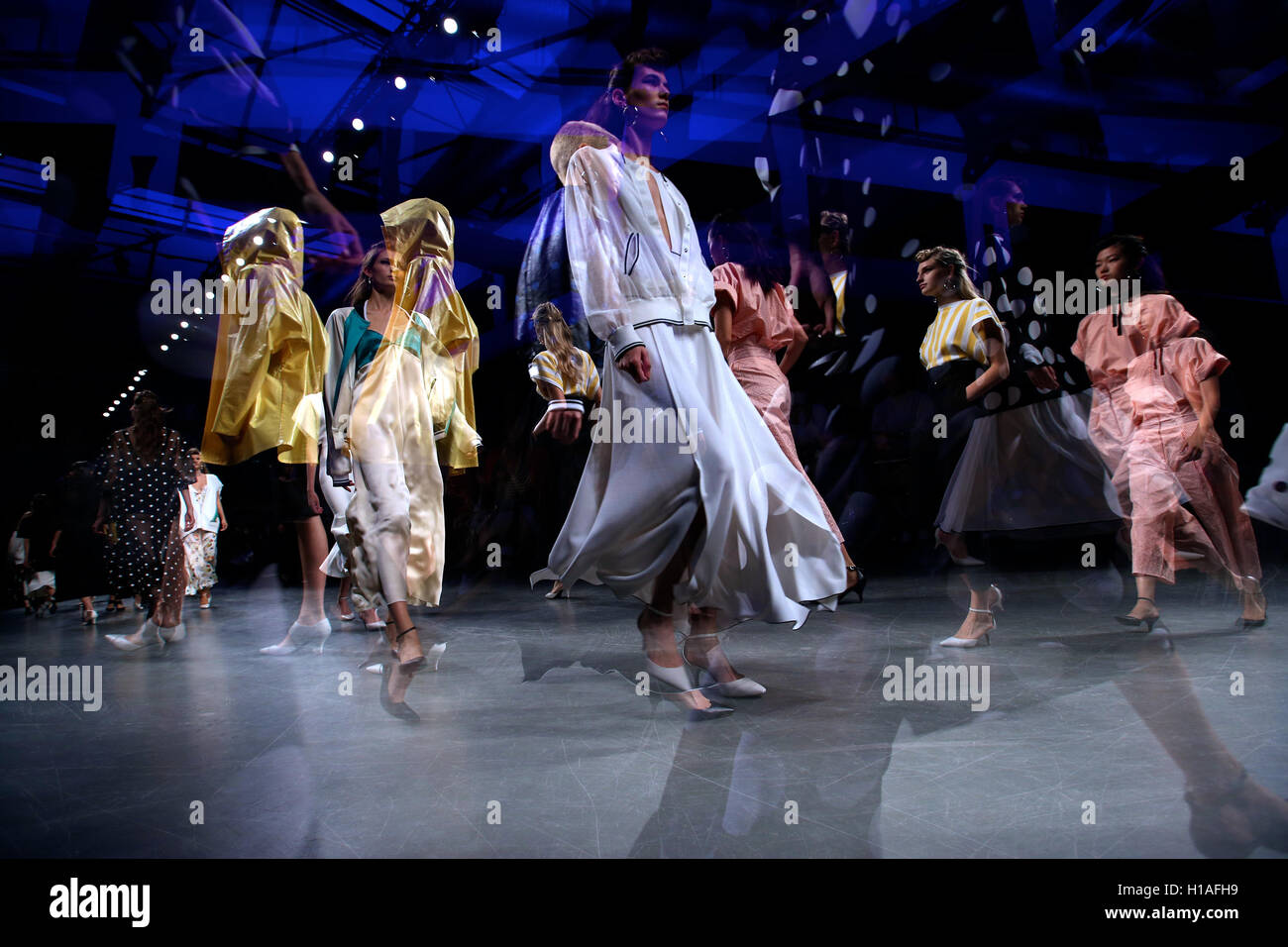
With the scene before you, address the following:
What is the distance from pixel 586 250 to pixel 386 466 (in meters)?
0.99

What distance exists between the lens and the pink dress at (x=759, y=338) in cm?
297

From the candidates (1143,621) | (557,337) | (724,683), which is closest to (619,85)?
(557,337)

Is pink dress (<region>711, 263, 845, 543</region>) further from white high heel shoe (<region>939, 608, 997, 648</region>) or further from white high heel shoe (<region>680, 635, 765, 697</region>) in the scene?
white high heel shoe (<region>680, 635, 765, 697</region>)

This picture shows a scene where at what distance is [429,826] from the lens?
1.68 meters

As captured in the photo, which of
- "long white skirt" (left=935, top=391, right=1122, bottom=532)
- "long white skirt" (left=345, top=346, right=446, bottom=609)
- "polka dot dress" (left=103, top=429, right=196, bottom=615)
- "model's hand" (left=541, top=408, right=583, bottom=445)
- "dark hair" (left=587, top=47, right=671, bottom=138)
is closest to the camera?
"model's hand" (left=541, top=408, right=583, bottom=445)

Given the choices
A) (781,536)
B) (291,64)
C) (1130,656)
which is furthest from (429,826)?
(291,64)

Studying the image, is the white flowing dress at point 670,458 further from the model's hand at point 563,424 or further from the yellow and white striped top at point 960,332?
the yellow and white striped top at point 960,332

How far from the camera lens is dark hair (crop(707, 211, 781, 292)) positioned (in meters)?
2.98

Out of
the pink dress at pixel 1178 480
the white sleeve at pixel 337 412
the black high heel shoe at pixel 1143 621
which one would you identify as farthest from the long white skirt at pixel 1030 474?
the white sleeve at pixel 337 412

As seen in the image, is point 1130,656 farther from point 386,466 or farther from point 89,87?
point 89,87

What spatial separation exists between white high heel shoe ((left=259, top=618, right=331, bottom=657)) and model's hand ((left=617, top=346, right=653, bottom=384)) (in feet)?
5.41

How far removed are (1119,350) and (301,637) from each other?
3.43 metres

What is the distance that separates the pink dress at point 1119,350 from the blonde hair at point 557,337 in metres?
2.28

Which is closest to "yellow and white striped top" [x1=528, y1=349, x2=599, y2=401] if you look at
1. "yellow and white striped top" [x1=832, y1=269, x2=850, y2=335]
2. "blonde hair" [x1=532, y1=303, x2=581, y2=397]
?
"blonde hair" [x1=532, y1=303, x2=581, y2=397]
